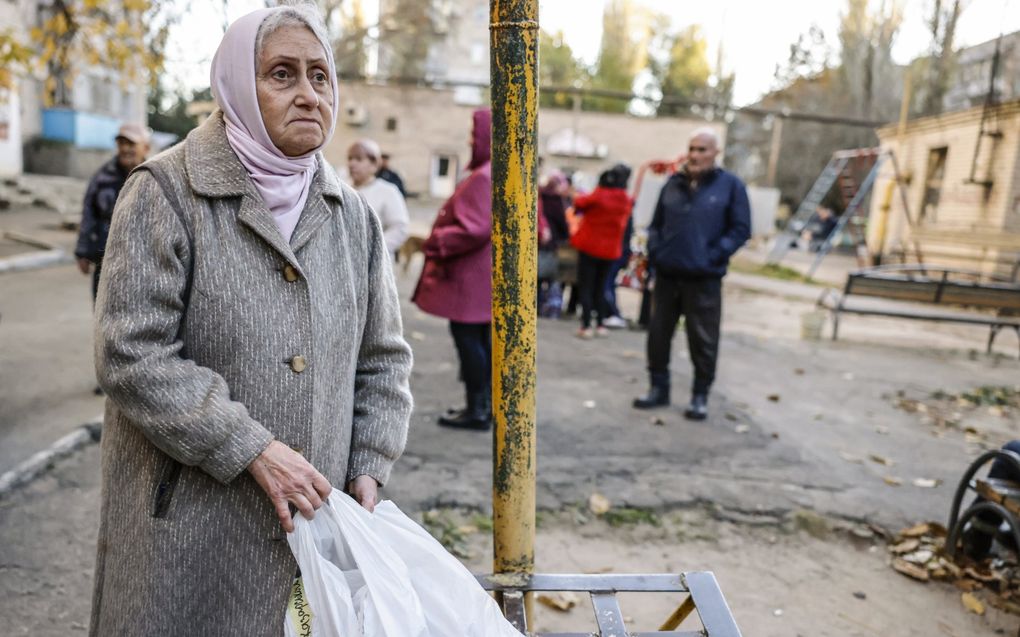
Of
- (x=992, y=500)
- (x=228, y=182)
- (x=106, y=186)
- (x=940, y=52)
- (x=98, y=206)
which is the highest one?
(x=940, y=52)

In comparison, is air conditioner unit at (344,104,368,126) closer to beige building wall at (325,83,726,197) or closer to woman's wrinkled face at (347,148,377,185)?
beige building wall at (325,83,726,197)

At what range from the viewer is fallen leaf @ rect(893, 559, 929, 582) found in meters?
3.47

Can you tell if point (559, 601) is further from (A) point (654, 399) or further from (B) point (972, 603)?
(A) point (654, 399)

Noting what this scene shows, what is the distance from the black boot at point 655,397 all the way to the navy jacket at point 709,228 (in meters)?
0.91

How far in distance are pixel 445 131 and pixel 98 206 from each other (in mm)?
27272

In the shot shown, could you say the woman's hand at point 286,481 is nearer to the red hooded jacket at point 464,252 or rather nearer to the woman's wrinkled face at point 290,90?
the woman's wrinkled face at point 290,90

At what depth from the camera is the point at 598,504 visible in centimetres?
397

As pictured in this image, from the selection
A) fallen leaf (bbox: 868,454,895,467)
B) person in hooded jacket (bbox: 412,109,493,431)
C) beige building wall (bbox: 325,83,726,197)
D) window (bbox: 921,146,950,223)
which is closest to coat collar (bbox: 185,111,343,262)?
person in hooded jacket (bbox: 412,109,493,431)

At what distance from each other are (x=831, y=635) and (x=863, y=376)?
4.92 meters

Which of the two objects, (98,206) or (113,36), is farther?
(113,36)

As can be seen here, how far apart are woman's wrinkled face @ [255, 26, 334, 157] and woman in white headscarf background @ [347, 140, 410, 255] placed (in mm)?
4001

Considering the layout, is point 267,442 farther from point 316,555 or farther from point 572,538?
point 572,538

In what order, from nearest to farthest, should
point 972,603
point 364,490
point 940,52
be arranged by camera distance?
point 364,490
point 972,603
point 940,52

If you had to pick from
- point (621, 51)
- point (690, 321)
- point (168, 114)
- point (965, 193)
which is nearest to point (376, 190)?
point (690, 321)
